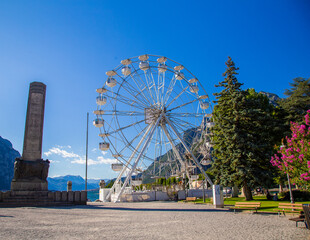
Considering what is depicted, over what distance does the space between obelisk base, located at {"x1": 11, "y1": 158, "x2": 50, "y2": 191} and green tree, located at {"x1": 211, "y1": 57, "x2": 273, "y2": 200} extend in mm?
16296

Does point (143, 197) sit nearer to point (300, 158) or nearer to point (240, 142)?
point (240, 142)

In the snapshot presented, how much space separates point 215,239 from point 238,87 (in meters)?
22.9

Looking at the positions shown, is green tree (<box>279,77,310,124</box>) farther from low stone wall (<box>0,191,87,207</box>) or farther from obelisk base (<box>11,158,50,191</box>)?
obelisk base (<box>11,158,50,191</box>)

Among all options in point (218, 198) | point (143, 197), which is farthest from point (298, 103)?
point (143, 197)

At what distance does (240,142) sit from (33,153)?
18.4 m

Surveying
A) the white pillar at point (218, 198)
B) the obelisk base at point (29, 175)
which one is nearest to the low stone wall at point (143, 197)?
the obelisk base at point (29, 175)

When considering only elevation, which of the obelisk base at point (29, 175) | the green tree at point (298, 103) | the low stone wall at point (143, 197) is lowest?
the low stone wall at point (143, 197)

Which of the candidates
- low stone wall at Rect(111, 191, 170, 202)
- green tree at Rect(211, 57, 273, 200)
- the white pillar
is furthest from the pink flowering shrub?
low stone wall at Rect(111, 191, 170, 202)

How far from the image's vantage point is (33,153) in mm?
22375

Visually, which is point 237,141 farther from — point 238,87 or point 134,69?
point 134,69

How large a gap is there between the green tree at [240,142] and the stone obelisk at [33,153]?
54.2 feet

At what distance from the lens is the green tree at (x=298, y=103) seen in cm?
3175

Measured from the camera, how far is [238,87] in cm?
2919

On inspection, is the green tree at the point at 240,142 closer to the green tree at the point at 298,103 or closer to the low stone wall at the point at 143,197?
the green tree at the point at 298,103
